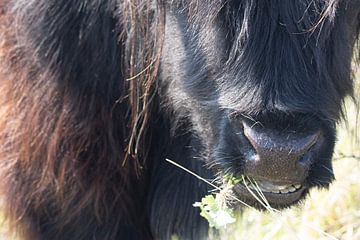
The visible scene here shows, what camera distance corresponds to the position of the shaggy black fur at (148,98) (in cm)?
264

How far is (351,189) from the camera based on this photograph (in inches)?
172

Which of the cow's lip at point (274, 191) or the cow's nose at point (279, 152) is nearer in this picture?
the cow's nose at point (279, 152)

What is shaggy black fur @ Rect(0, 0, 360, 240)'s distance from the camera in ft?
8.66

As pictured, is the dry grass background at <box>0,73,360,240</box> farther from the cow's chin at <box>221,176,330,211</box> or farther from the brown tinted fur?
the cow's chin at <box>221,176,330,211</box>

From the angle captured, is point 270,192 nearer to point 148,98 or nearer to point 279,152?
point 279,152

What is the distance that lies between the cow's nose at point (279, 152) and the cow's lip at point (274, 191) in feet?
0.26

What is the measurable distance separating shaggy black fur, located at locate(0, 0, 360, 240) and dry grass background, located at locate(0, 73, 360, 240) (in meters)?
0.49

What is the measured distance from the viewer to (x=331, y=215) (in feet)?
14.1

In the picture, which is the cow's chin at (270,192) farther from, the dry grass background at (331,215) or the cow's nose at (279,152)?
the dry grass background at (331,215)

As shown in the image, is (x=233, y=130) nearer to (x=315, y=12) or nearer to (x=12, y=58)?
(x=315, y=12)

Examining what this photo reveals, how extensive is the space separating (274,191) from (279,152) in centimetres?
22

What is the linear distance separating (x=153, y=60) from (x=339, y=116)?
24.6 inches

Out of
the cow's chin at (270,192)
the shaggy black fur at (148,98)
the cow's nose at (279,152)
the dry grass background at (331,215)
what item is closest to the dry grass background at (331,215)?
the dry grass background at (331,215)

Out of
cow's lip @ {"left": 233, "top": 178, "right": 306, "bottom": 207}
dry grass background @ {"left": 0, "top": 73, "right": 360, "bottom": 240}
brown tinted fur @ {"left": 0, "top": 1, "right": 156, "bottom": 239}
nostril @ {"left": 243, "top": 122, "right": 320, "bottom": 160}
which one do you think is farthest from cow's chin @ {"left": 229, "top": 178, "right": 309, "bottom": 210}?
dry grass background @ {"left": 0, "top": 73, "right": 360, "bottom": 240}
